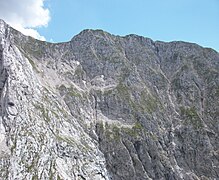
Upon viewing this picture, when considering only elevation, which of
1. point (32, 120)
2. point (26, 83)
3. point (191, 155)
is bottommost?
point (191, 155)

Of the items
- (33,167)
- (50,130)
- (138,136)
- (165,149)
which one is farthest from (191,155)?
(33,167)

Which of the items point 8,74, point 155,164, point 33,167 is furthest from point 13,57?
point 155,164

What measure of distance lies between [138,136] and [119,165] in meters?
22.3

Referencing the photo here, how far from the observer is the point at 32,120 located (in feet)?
484

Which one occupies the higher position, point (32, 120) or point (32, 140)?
point (32, 120)

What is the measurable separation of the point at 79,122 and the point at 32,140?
55849 millimetres

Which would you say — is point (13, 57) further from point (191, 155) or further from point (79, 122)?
point (191, 155)

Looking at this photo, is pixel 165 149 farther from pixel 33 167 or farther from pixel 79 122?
pixel 33 167

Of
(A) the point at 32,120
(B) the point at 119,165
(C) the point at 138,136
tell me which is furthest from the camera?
(C) the point at 138,136

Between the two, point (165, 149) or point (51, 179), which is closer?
point (51, 179)

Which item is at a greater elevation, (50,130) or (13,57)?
(13,57)

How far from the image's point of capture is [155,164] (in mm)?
188625

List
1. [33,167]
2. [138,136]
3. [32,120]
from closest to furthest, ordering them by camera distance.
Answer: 1. [33,167]
2. [32,120]
3. [138,136]

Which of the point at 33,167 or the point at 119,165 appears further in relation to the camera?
the point at 119,165
